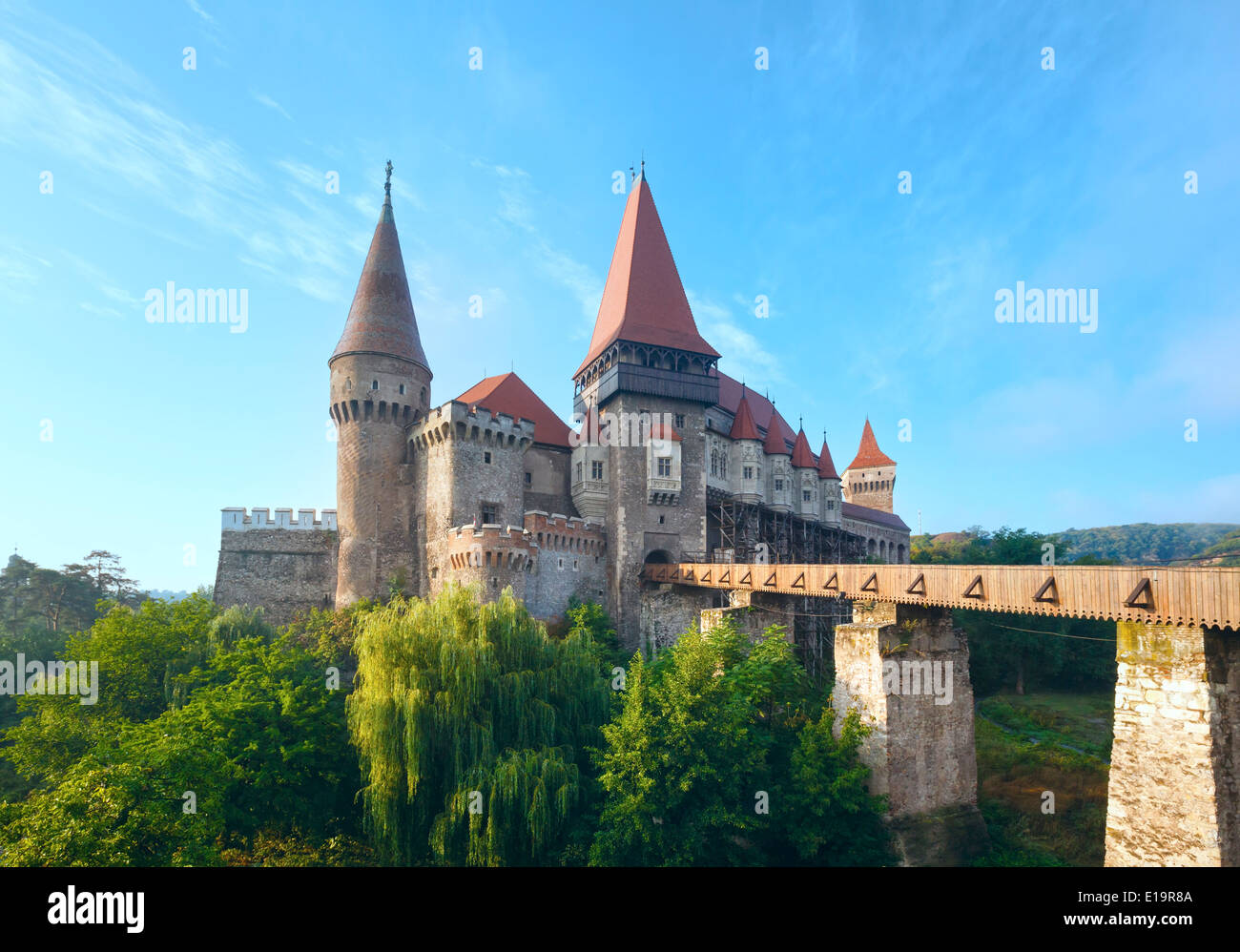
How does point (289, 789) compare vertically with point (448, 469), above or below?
below

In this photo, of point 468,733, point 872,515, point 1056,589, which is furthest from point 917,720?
point 872,515

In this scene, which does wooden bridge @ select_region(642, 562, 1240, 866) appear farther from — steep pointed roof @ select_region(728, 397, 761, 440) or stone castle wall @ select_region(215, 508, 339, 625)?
stone castle wall @ select_region(215, 508, 339, 625)

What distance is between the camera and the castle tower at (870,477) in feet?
255

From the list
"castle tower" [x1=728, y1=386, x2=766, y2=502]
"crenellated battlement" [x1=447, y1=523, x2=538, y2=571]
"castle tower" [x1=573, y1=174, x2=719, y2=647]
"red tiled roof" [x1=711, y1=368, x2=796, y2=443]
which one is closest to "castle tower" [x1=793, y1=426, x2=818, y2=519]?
"red tiled roof" [x1=711, y1=368, x2=796, y2=443]

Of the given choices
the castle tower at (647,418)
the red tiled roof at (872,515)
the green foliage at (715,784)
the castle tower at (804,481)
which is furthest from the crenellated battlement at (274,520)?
the red tiled roof at (872,515)

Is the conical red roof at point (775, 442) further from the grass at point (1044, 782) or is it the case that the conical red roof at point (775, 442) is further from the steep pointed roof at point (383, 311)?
the steep pointed roof at point (383, 311)

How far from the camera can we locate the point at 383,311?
34125 mm

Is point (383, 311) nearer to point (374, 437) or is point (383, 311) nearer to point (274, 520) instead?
point (374, 437)

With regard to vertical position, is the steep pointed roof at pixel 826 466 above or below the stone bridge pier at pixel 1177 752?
above

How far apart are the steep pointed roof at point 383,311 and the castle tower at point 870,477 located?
186 ft

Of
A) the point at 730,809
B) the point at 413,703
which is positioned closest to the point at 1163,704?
the point at 730,809
